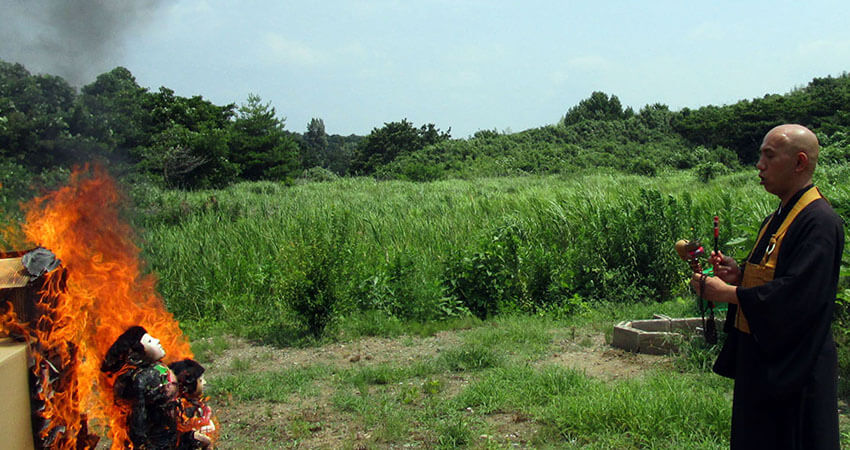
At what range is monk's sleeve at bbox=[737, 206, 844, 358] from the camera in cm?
241

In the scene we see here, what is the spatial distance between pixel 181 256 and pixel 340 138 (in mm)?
88874

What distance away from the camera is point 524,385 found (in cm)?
490

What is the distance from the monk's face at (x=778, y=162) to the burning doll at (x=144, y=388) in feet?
9.27

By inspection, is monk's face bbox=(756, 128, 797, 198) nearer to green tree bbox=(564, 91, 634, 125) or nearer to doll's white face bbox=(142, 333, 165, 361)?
doll's white face bbox=(142, 333, 165, 361)

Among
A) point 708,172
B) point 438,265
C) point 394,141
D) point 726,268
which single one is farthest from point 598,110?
point 726,268

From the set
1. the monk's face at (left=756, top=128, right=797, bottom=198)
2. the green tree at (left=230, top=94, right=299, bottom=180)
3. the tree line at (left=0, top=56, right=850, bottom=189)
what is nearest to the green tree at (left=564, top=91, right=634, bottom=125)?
the tree line at (left=0, top=56, right=850, bottom=189)

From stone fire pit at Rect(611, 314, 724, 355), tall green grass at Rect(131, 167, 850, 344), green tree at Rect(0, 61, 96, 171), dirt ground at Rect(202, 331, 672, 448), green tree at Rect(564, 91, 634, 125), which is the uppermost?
green tree at Rect(564, 91, 634, 125)

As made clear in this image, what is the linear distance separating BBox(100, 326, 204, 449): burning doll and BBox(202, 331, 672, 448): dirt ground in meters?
1.18

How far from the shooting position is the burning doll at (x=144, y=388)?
2949 mm

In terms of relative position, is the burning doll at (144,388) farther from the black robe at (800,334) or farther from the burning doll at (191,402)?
the black robe at (800,334)

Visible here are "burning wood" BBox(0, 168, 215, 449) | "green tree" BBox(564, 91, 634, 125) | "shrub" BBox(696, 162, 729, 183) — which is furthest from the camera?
"green tree" BBox(564, 91, 634, 125)

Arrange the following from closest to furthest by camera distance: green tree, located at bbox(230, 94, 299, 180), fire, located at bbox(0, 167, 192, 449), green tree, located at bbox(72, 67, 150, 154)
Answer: fire, located at bbox(0, 167, 192, 449), green tree, located at bbox(72, 67, 150, 154), green tree, located at bbox(230, 94, 299, 180)

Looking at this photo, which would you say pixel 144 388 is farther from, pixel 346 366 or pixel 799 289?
pixel 346 366

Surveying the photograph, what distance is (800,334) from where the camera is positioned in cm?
248
